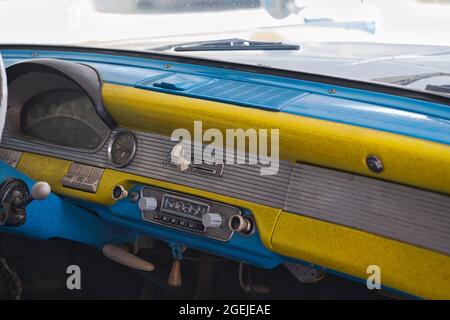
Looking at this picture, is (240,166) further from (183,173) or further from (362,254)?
(362,254)

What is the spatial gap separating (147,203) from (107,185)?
183 millimetres

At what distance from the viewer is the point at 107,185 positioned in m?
2.60

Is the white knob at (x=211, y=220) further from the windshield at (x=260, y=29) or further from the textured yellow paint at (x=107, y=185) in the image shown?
the windshield at (x=260, y=29)

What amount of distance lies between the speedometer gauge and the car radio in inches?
4.3

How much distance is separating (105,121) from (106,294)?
2.43 ft

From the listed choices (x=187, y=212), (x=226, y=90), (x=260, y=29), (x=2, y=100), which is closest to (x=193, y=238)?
(x=187, y=212)

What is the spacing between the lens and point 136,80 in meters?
2.57

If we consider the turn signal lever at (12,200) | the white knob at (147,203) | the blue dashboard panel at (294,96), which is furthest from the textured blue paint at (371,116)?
the turn signal lever at (12,200)

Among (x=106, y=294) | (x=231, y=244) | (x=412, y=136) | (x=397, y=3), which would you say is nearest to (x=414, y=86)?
(x=412, y=136)

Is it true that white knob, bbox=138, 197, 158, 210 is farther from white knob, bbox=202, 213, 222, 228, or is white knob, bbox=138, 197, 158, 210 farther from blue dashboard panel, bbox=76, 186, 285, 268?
white knob, bbox=202, 213, 222, 228

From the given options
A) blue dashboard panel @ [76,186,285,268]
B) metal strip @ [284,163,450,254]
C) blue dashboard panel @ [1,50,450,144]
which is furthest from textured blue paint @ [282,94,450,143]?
blue dashboard panel @ [76,186,285,268]

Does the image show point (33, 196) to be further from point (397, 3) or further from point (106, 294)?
point (397, 3)

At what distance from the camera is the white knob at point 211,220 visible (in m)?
2.35

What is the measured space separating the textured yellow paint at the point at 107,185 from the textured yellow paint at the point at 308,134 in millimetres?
154
